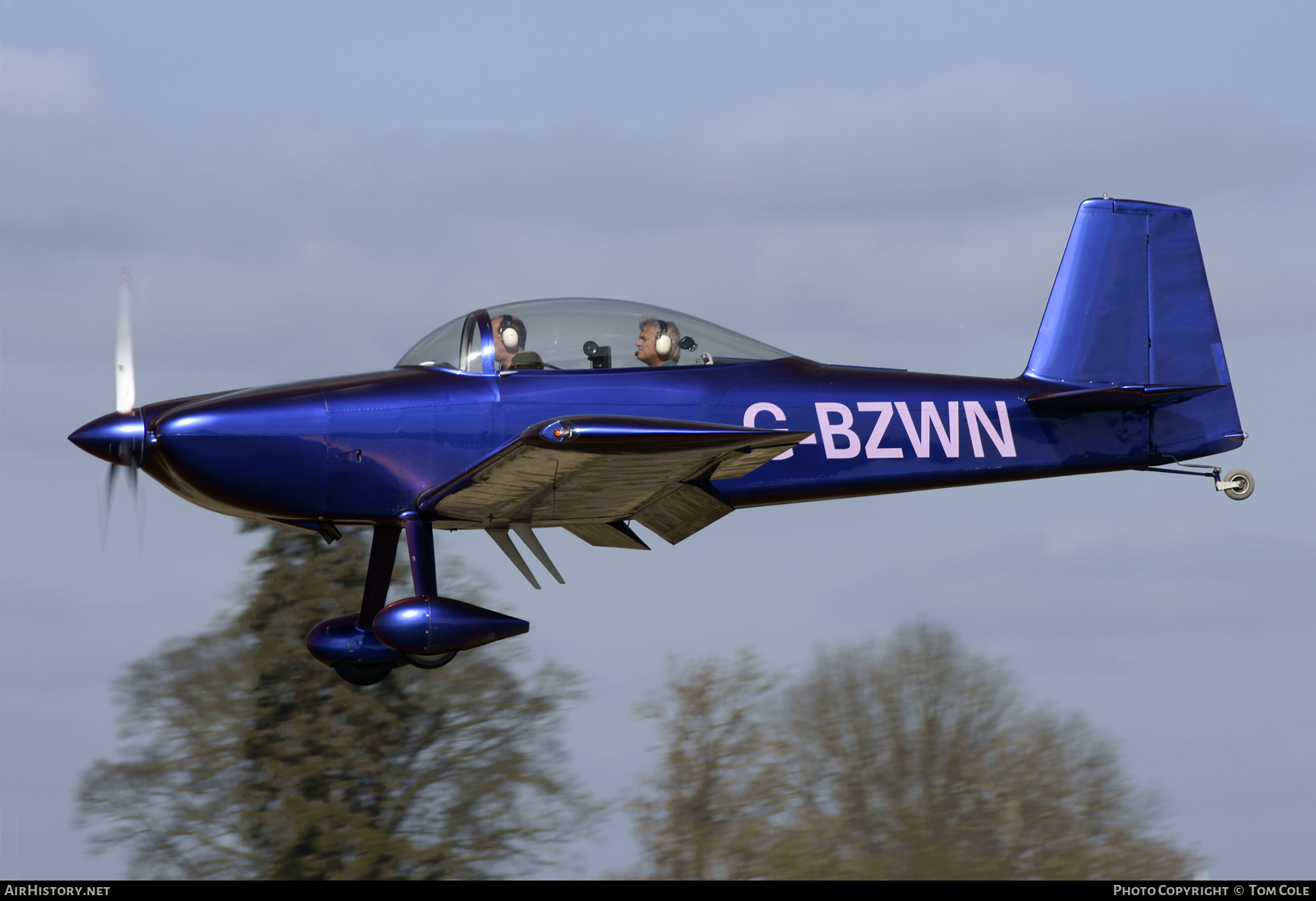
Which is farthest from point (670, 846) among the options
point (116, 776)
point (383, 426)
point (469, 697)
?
point (383, 426)

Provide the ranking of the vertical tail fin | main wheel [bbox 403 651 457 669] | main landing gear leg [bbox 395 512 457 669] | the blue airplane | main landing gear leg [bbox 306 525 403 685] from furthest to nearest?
the vertical tail fin < main landing gear leg [bbox 306 525 403 685] < main wheel [bbox 403 651 457 669] < main landing gear leg [bbox 395 512 457 669] < the blue airplane

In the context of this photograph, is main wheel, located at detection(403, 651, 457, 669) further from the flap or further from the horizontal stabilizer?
the horizontal stabilizer

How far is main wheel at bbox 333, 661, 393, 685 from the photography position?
32.2 ft

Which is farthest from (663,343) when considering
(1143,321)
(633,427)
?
(1143,321)

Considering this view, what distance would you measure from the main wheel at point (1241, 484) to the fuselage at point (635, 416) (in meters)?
0.29

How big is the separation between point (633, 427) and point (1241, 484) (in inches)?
222

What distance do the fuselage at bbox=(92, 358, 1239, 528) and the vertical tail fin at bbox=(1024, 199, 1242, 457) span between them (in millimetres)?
106

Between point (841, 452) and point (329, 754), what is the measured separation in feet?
34.4

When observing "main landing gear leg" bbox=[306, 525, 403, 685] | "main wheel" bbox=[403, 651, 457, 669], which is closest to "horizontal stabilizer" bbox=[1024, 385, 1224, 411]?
"main wheel" bbox=[403, 651, 457, 669]

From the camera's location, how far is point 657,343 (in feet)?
31.3

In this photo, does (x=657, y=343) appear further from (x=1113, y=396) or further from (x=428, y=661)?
(x=1113, y=396)

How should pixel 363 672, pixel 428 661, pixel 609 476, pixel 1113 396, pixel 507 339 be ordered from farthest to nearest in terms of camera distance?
pixel 1113 396, pixel 363 672, pixel 428 661, pixel 507 339, pixel 609 476
